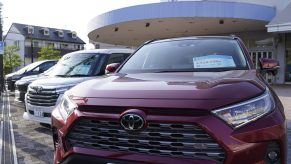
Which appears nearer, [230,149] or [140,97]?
[230,149]

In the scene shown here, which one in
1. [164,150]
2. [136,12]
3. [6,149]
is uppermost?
[136,12]

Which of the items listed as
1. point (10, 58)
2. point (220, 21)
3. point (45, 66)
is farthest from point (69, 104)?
point (10, 58)

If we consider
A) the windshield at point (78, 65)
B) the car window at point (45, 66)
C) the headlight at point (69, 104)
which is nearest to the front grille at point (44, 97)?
the windshield at point (78, 65)

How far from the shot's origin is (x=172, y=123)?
7.06 feet

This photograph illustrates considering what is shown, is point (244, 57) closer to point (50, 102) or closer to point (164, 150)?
point (164, 150)

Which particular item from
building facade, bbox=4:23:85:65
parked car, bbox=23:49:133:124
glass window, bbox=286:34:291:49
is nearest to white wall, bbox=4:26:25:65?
building facade, bbox=4:23:85:65

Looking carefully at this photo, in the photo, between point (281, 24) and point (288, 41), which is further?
point (288, 41)

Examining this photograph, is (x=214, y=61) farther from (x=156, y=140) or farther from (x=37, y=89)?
(x=37, y=89)

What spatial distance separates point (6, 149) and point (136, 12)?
1825cm

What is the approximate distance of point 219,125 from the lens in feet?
6.96

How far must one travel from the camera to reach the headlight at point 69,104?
2559 mm

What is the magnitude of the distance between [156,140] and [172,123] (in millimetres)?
169

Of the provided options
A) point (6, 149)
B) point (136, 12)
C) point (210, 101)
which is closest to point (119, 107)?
point (210, 101)

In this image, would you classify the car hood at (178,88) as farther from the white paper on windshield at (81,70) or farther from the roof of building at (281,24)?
the roof of building at (281,24)
